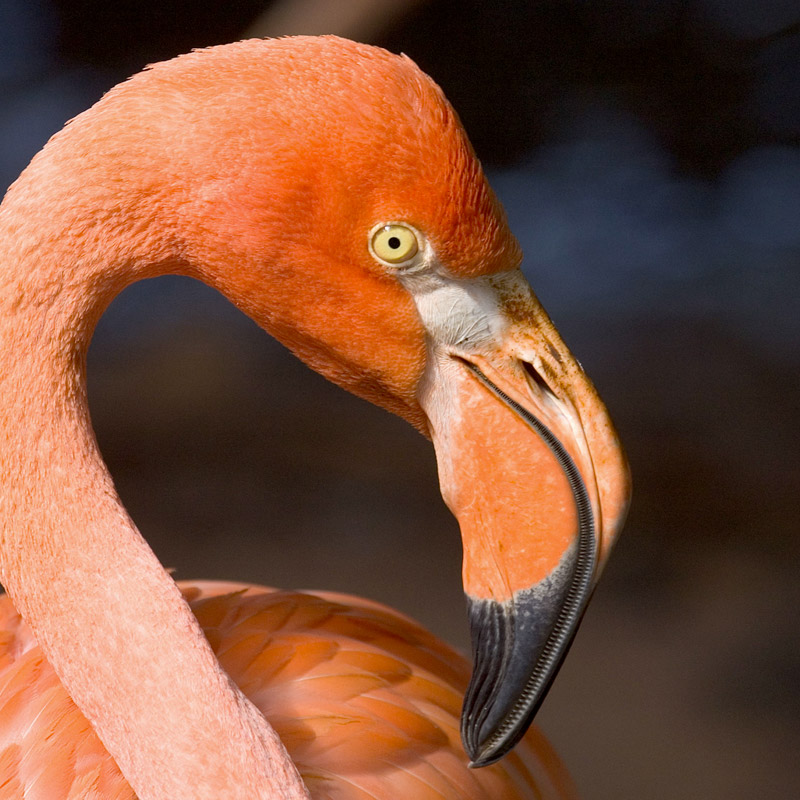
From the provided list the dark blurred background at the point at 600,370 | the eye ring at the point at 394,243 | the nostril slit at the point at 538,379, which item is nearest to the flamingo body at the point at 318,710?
the nostril slit at the point at 538,379

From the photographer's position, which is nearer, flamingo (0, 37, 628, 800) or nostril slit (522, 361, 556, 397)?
flamingo (0, 37, 628, 800)

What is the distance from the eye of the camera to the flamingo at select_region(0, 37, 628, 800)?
43.7 inches

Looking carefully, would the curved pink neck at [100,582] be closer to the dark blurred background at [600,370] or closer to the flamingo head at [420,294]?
the flamingo head at [420,294]

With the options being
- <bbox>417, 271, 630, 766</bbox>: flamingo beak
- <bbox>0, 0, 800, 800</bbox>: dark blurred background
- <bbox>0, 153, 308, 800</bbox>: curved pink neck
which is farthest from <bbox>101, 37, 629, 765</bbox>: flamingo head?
<bbox>0, 0, 800, 800</bbox>: dark blurred background

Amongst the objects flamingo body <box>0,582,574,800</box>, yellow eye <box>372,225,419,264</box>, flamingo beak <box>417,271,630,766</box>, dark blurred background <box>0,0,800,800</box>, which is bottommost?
dark blurred background <box>0,0,800,800</box>

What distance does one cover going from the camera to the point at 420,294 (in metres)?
1.21

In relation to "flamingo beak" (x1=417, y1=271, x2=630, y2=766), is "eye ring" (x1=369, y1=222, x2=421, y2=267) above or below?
above

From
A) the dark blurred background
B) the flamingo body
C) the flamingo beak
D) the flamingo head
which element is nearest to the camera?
the flamingo head

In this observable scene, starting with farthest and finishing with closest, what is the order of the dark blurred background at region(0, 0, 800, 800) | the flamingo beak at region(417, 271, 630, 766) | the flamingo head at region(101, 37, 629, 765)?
the dark blurred background at region(0, 0, 800, 800) < the flamingo beak at region(417, 271, 630, 766) < the flamingo head at region(101, 37, 629, 765)

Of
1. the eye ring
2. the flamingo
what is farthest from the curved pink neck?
the eye ring

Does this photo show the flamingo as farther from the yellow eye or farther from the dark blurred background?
the dark blurred background

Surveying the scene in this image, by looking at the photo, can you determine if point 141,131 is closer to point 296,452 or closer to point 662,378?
point 296,452

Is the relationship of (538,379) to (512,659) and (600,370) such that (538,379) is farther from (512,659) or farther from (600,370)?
(600,370)

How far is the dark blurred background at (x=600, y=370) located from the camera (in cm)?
301
